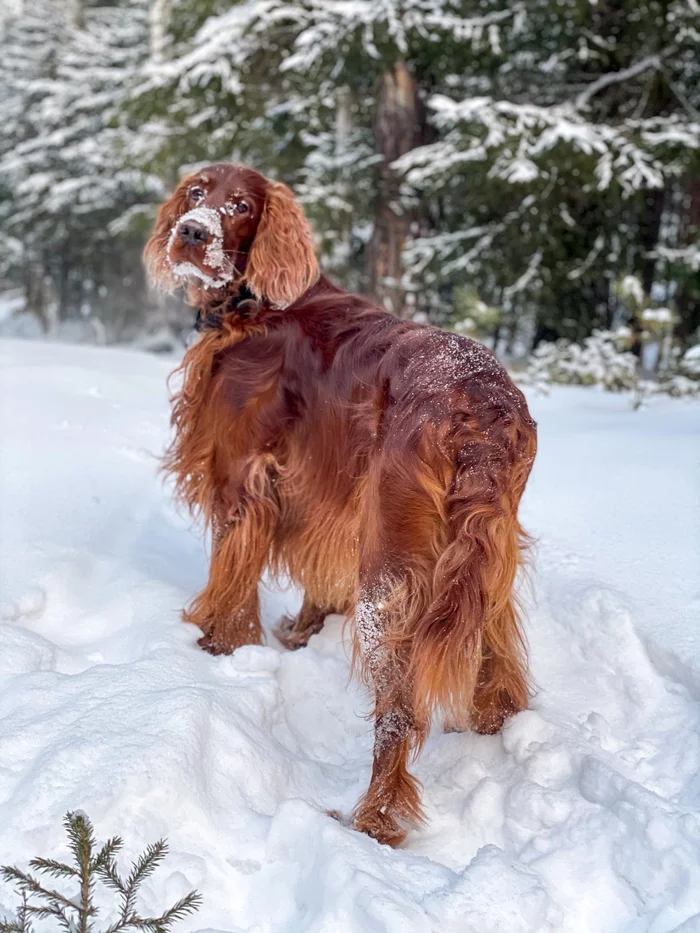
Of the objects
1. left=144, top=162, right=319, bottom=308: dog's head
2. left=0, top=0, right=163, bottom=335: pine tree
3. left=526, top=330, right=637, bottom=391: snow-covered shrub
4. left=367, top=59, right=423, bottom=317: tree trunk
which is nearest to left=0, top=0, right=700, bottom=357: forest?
left=367, top=59, right=423, bottom=317: tree trunk

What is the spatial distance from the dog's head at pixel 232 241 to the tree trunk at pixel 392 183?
536cm

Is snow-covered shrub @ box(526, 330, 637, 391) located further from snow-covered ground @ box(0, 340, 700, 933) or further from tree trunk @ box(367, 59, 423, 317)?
snow-covered ground @ box(0, 340, 700, 933)

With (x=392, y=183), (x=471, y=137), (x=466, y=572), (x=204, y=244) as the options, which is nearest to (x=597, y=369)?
(x=471, y=137)

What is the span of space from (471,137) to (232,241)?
16.7ft

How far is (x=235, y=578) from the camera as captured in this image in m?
2.69

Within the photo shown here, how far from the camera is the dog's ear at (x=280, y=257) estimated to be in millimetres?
2670

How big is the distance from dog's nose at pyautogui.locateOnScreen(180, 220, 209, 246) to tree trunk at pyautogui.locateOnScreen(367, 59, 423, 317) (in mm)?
5584

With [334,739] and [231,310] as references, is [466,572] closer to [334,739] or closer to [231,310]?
[334,739]

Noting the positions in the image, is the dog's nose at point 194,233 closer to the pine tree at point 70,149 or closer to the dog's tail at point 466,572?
the dog's tail at point 466,572

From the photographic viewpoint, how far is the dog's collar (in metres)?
2.72

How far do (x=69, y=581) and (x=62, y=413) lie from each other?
63.4 inches

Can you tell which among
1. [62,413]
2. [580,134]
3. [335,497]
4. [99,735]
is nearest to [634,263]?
[580,134]

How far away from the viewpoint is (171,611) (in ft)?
9.05

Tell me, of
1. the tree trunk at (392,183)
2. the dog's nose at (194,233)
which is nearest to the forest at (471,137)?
the tree trunk at (392,183)
